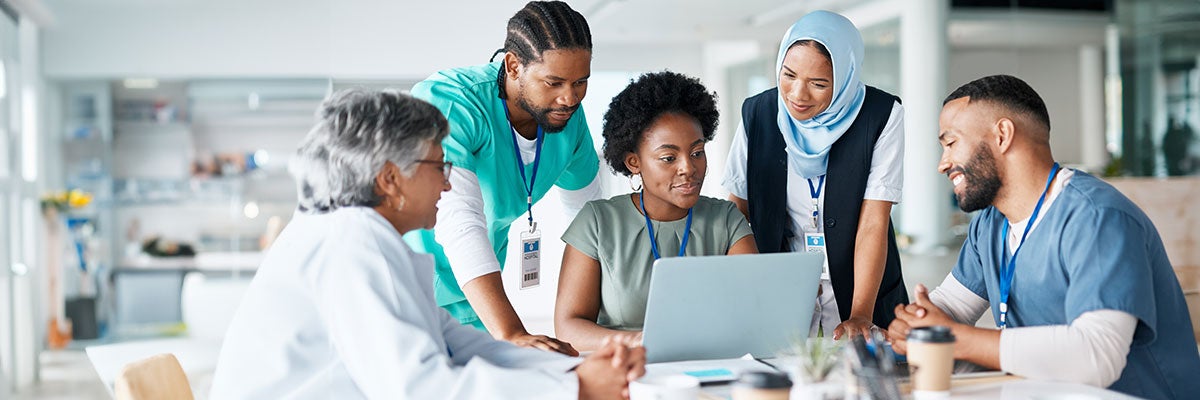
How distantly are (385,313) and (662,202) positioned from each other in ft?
3.41

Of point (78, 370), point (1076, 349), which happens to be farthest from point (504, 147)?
point (78, 370)

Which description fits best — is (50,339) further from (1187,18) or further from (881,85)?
(1187,18)

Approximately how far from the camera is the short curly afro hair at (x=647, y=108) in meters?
2.40

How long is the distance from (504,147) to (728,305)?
75 centimetres

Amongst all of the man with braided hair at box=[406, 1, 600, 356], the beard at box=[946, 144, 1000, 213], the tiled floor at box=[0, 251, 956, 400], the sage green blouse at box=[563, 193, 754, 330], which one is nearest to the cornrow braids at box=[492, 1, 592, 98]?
the man with braided hair at box=[406, 1, 600, 356]

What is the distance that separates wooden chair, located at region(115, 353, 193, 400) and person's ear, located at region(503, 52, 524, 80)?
3.00 ft

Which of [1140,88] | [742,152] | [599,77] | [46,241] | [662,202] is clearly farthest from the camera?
[599,77]

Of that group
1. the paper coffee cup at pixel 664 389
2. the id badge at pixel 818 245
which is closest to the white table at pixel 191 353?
the id badge at pixel 818 245

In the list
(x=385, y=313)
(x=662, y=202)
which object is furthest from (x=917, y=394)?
(x=662, y=202)

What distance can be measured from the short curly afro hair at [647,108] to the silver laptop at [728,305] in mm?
666

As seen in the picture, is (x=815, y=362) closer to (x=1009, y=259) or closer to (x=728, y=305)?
(x=728, y=305)

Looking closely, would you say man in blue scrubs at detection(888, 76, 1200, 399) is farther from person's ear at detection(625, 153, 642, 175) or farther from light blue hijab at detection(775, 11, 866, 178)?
person's ear at detection(625, 153, 642, 175)

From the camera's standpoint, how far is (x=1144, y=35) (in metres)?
8.87

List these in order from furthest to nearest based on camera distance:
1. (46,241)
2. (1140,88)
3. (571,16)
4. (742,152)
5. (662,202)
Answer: (1140,88), (46,241), (742,152), (662,202), (571,16)
